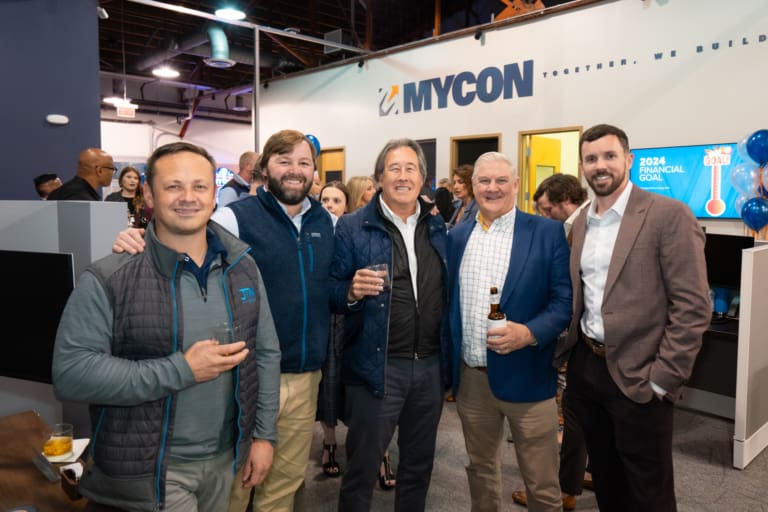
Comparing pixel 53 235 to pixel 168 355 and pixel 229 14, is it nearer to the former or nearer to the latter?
pixel 168 355

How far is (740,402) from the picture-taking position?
3344 mm

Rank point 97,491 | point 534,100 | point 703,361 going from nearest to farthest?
point 97,491
point 703,361
point 534,100

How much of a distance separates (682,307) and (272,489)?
167 cm

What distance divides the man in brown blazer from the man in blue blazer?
13cm

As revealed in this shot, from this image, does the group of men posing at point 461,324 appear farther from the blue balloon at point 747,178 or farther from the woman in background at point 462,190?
the blue balloon at point 747,178

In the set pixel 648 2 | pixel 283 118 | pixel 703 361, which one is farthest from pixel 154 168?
pixel 283 118

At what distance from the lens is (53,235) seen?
2.11 meters

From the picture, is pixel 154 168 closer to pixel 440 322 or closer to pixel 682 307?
pixel 440 322

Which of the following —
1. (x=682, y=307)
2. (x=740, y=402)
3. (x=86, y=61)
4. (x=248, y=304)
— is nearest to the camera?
(x=248, y=304)

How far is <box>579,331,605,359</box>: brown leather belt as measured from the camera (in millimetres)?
2131

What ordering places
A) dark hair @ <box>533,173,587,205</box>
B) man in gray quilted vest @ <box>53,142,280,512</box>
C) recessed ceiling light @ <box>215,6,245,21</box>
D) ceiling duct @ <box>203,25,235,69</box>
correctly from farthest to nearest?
ceiling duct @ <box>203,25,235,69</box>, recessed ceiling light @ <box>215,6,245,21</box>, dark hair @ <box>533,173,587,205</box>, man in gray quilted vest @ <box>53,142,280,512</box>

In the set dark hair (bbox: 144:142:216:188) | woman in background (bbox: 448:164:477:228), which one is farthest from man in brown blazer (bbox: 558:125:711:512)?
woman in background (bbox: 448:164:477:228)

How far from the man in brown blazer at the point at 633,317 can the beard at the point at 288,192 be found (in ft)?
3.69

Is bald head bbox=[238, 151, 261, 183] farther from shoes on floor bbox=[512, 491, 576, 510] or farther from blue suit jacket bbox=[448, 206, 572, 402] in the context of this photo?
shoes on floor bbox=[512, 491, 576, 510]
